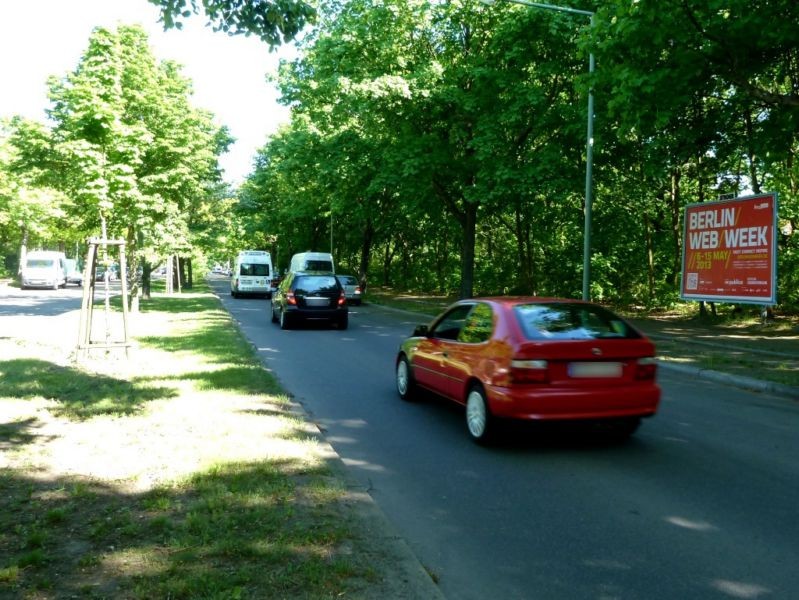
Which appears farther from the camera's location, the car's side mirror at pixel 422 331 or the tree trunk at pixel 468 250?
the tree trunk at pixel 468 250

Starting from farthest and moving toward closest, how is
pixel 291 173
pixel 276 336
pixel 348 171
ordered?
pixel 291 173 < pixel 348 171 < pixel 276 336

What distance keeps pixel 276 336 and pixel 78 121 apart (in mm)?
7039

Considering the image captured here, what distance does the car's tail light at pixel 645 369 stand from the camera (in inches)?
251

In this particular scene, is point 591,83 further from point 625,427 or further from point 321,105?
point 321,105

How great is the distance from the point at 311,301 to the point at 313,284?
1.96ft

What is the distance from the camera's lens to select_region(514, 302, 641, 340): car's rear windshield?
634cm

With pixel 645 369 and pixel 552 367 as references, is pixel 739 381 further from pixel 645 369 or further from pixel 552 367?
pixel 552 367

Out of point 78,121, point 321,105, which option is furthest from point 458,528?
Result: point 321,105

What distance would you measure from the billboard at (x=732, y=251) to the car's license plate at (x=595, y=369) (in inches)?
326

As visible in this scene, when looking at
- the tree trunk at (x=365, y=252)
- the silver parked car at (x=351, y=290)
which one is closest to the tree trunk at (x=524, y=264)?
the silver parked car at (x=351, y=290)

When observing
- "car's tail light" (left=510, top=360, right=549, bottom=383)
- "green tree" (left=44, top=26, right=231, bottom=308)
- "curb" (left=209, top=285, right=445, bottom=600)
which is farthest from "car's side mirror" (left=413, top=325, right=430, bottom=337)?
"green tree" (left=44, top=26, right=231, bottom=308)

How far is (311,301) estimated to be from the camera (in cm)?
1894

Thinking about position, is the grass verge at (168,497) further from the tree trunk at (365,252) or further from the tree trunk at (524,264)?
the tree trunk at (365,252)

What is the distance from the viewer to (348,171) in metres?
24.5
